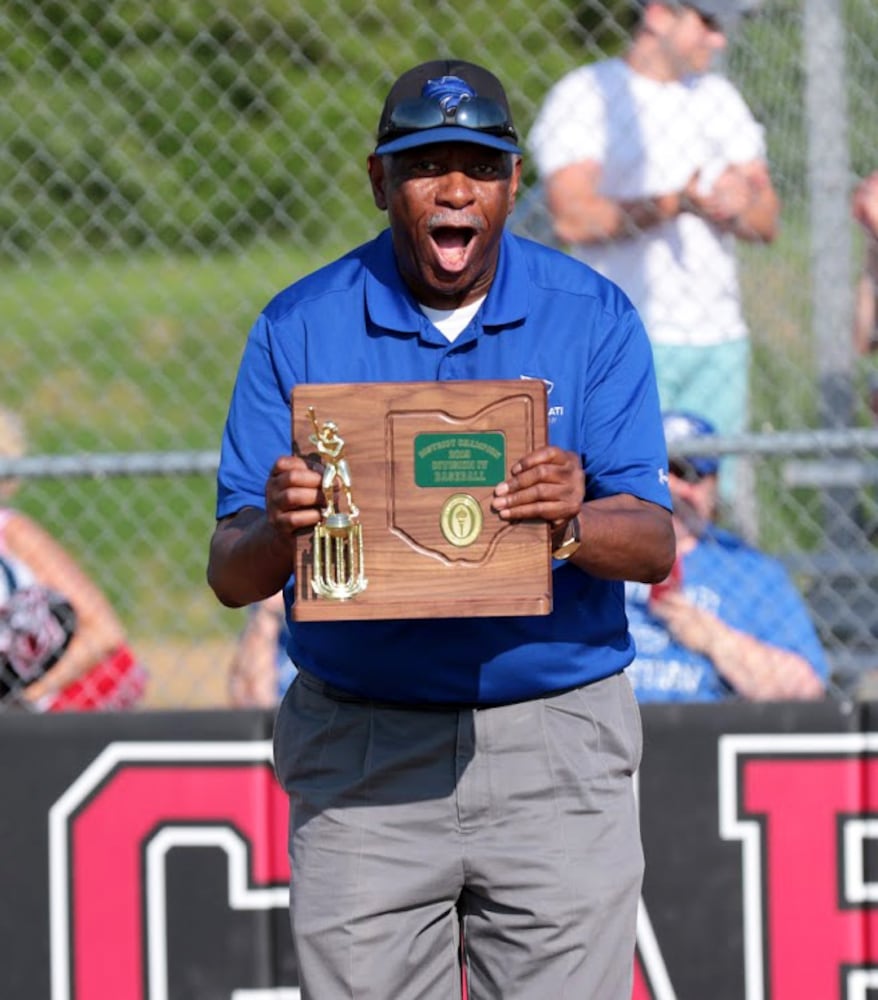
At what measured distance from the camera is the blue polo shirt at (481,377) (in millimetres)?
2711

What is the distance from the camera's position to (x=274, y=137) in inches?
300

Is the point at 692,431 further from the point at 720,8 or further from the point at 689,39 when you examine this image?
the point at 720,8

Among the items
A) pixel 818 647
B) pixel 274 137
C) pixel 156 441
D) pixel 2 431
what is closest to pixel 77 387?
pixel 156 441

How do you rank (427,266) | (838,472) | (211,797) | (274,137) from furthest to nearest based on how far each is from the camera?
(274,137) → (838,472) → (211,797) → (427,266)

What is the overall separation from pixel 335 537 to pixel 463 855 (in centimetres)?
66

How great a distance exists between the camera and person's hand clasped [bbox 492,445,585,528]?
7.86 ft

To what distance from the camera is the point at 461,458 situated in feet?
7.93

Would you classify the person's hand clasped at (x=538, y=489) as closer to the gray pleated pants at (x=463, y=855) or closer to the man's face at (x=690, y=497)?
the gray pleated pants at (x=463, y=855)

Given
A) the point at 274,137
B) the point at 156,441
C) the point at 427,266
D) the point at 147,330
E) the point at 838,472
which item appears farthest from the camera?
the point at 147,330

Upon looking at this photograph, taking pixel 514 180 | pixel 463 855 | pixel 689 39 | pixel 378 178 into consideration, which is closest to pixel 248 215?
pixel 689 39

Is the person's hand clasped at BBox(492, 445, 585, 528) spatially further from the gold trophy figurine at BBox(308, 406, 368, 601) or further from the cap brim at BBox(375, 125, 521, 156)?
the cap brim at BBox(375, 125, 521, 156)

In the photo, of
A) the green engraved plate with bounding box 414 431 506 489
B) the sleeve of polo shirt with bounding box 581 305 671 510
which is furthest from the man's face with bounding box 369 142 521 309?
the green engraved plate with bounding box 414 431 506 489

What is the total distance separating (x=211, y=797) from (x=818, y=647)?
1529 mm

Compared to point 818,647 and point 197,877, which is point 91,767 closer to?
point 197,877
